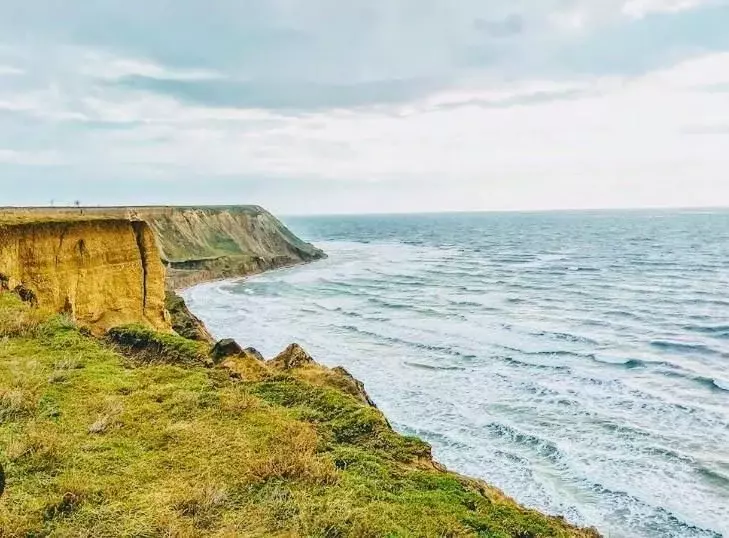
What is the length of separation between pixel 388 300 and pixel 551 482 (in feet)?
101

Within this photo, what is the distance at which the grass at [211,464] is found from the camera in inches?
265

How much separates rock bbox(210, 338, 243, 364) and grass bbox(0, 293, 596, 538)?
4.41ft

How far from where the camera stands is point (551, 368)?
26.8 metres

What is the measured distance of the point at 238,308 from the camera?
45.6 meters

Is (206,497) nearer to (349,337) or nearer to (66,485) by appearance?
(66,485)

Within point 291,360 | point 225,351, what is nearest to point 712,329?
point 291,360

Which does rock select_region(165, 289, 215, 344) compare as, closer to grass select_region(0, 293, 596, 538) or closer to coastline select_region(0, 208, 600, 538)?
coastline select_region(0, 208, 600, 538)

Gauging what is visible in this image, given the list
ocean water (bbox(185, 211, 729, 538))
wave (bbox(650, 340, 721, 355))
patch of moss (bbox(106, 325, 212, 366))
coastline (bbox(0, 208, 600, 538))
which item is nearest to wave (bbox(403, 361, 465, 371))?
ocean water (bbox(185, 211, 729, 538))

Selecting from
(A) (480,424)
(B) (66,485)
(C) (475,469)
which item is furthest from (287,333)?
(B) (66,485)

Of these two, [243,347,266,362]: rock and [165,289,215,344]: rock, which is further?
[165,289,215,344]: rock

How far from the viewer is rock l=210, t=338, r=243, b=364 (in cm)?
1348

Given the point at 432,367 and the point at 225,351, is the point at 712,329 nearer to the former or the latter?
the point at 432,367

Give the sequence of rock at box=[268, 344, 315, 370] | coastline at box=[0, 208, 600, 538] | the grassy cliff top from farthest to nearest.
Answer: the grassy cliff top → rock at box=[268, 344, 315, 370] → coastline at box=[0, 208, 600, 538]

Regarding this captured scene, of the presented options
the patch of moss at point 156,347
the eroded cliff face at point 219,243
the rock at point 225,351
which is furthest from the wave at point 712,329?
the eroded cliff face at point 219,243
